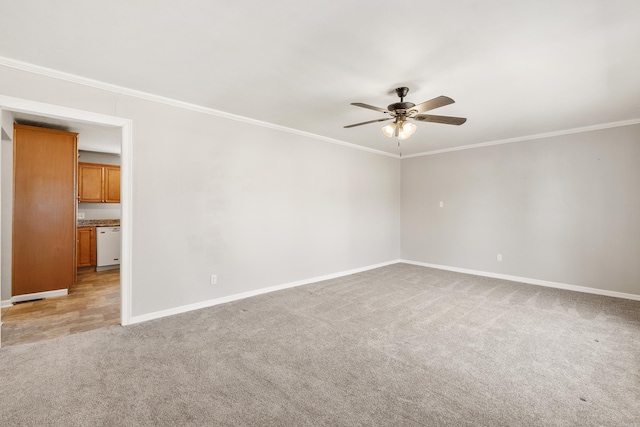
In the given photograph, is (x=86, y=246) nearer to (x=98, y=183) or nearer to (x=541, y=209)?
(x=98, y=183)

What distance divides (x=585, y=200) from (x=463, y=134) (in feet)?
6.87

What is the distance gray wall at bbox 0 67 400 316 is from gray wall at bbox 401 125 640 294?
1900mm

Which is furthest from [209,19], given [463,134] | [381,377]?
[463,134]

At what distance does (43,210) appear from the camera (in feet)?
13.4

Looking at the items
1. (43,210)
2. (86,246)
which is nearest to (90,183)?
(86,246)

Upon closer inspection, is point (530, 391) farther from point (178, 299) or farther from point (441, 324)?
point (178, 299)

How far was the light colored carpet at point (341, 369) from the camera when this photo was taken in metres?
1.77

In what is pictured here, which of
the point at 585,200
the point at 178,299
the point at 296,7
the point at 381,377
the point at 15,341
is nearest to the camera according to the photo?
the point at 296,7

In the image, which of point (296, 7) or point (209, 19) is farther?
point (209, 19)

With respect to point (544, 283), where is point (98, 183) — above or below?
above

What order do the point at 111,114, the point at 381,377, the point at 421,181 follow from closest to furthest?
the point at 381,377, the point at 111,114, the point at 421,181

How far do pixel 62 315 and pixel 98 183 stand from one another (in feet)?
12.0

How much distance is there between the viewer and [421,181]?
641 centimetres

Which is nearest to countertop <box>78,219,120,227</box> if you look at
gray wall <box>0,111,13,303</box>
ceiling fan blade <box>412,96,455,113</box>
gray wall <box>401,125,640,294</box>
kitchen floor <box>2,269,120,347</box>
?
kitchen floor <box>2,269,120,347</box>
